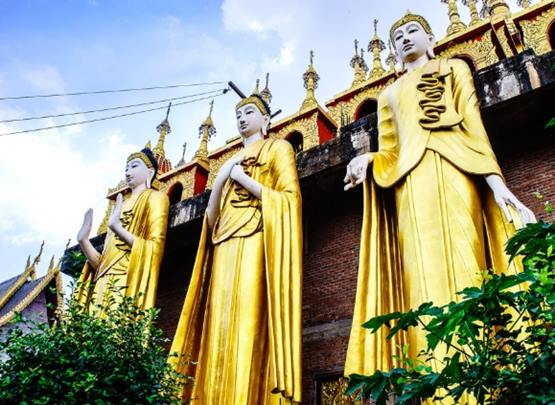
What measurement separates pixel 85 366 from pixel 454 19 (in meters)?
8.77

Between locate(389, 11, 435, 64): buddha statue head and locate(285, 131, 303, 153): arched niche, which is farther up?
locate(285, 131, 303, 153): arched niche

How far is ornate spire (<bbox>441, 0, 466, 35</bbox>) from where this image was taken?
9977mm

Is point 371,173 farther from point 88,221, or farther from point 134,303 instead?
point 88,221

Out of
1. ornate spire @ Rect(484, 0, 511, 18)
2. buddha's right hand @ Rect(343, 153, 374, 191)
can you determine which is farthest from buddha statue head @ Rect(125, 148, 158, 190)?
ornate spire @ Rect(484, 0, 511, 18)

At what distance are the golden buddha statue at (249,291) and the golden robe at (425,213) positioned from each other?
71 centimetres

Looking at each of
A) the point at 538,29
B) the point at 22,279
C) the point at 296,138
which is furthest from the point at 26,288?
the point at 538,29

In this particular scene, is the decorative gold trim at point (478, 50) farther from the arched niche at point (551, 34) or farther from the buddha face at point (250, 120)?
the buddha face at point (250, 120)

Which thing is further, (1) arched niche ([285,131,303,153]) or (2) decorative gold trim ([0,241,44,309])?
(2) decorative gold trim ([0,241,44,309])

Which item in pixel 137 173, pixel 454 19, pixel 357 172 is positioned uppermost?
pixel 454 19

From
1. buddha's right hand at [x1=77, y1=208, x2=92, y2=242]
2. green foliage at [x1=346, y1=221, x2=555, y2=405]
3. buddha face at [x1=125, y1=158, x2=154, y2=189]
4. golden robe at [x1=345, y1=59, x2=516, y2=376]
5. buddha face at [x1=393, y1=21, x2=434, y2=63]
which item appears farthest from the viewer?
buddha face at [x1=125, y1=158, x2=154, y2=189]

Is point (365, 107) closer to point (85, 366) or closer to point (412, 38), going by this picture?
point (412, 38)

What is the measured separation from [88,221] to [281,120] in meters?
4.66

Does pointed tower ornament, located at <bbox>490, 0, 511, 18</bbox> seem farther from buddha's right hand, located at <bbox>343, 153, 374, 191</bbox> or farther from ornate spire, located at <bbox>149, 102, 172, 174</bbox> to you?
ornate spire, located at <bbox>149, 102, 172, 174</bbox>

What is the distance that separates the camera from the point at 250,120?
6469 mm
